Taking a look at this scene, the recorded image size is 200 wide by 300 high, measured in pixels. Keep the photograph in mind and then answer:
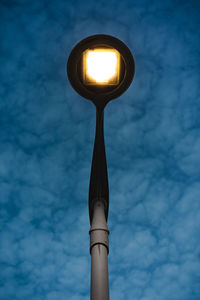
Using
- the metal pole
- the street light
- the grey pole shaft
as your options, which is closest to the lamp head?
the street light

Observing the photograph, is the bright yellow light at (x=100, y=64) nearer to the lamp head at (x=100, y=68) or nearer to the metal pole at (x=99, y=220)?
the lamp head at (x=100, y=68)

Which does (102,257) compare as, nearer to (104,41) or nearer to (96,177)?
(96,177)

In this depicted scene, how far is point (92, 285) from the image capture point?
2564mm

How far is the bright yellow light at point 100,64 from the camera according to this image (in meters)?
3.64

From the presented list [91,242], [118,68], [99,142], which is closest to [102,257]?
[91,242]

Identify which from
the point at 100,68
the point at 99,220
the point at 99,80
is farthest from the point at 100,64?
the point at 99,220

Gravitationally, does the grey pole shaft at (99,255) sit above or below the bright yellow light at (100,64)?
below

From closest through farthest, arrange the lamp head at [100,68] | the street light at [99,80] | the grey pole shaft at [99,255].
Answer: the grey pole shaft at [99,255] < the street light at [99,80] < the lamp head at [100,68]

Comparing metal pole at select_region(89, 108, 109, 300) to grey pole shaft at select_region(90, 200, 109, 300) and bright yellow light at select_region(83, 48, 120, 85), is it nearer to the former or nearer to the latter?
grey pole shaft at select_region(90, 200, 109, 300)

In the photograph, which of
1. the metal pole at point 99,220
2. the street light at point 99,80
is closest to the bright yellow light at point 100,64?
the street light at point 99,80

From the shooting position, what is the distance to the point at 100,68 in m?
3.64

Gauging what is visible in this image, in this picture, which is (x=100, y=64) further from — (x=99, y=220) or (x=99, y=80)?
(x=99, y=220)

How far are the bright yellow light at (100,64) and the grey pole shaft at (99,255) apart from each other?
1626 mm

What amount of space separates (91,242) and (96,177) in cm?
81
